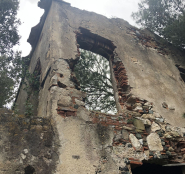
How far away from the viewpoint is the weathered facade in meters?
2.84

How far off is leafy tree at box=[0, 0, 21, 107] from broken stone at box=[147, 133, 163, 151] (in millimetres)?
4428

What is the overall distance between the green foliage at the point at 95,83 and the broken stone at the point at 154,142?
16.9ft

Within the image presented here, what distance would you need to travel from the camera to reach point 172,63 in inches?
228

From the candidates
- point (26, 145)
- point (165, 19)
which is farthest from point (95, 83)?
point (26, 145)

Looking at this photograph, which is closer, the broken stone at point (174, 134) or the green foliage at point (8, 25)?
the broken stone at point (174, 134)

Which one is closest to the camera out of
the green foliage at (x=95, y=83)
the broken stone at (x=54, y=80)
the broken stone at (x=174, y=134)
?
the broken stone at (x=54, y=80)

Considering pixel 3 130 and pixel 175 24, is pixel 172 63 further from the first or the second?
pixel 3 130

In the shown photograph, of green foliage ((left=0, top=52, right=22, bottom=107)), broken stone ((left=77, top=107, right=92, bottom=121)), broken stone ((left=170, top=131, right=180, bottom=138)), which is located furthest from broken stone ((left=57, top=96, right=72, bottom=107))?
green foliage ((left=0, top=52, right=22, bottom=107))

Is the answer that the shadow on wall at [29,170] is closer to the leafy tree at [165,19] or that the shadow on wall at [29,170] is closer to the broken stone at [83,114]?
the broken stone at [83,114]

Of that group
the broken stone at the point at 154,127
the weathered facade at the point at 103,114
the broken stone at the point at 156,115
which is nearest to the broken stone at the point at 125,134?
the weathered facade at the point at 103,114

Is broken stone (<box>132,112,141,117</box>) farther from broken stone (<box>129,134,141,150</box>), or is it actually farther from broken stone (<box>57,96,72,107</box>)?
broken stone (<box>57,96,72,107</box>)

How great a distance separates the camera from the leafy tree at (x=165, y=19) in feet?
21.3

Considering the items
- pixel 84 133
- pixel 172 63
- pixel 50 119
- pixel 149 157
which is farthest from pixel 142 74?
pixel 50 119

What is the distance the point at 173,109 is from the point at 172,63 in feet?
6.20
